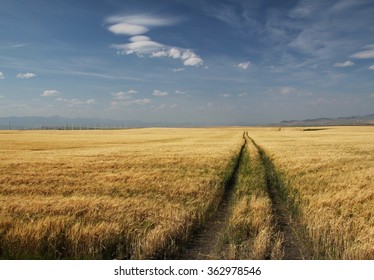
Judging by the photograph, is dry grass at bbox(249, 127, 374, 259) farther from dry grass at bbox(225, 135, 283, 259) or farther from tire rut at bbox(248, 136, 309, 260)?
dry grass at bbox(225, 135, 283, 259)

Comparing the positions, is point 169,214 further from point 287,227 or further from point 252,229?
point 287,227

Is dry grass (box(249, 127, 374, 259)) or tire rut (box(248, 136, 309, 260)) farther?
tire rut (box(248, 136, 309, 260))

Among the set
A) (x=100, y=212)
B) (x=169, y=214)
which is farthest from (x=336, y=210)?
(x=100, y=212)

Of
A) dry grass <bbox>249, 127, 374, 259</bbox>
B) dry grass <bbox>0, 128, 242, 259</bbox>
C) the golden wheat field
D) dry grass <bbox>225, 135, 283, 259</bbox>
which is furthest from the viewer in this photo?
dry grass <bbox>0, 128, 242, 259</bbox>

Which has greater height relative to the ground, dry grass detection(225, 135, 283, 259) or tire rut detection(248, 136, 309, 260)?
dry grass detection(225, 135, 283, 259)

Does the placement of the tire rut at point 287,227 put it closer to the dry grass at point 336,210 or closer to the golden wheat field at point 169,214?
the golden wheat field at point 169,214

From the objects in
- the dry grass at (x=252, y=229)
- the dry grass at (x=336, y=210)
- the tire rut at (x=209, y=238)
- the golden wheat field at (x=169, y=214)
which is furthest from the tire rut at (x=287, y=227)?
the tire rut at (x=209, y=238)

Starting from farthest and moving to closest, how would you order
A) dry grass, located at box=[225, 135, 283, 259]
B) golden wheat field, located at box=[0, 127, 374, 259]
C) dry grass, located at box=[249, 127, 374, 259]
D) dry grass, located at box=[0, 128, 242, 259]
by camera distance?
dry grass, located at box=[0, 128, 242, 259]
golden wheat field, located at box=[0, 127, 374, 259]
dry grass, located at box=[249, 127, 374, 259]
dry grass, located at box=[225, 135, 283, 259]

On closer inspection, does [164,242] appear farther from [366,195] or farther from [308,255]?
[366,195]

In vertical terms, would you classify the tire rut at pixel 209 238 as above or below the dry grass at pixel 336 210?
below

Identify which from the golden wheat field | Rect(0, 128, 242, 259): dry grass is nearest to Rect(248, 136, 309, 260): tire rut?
the golden wheat field

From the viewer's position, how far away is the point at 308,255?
27.1ft

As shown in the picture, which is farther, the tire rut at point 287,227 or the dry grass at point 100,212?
the dry grass at point 100,212
